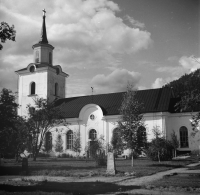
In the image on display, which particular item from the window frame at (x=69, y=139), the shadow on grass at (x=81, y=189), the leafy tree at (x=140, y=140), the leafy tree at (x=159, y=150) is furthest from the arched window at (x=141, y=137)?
the window frame at (x=69, y=139)

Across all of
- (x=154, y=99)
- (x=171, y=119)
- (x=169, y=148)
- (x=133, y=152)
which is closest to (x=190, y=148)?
(x=171, y=119)

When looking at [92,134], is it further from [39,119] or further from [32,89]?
[32,89]

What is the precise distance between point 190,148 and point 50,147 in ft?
68.5

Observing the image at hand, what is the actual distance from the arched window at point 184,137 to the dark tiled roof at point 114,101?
11.7ft

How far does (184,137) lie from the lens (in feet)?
124

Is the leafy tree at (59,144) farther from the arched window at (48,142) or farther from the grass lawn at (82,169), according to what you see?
the grass lawn at (82,169)

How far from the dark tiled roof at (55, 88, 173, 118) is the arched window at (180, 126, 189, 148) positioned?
11.7ft

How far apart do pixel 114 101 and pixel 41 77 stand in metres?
13.9

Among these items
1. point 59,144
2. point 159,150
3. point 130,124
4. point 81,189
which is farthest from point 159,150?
point 59,144

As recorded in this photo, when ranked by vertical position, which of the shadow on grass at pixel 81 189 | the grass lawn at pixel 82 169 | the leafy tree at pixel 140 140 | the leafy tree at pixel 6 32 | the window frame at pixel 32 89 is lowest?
the grass lawn at pixel 82 169

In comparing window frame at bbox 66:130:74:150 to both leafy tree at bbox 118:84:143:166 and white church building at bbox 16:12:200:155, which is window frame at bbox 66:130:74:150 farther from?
leafy tree at bbox 118:84:143:166

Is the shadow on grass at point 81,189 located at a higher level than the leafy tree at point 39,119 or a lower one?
lower

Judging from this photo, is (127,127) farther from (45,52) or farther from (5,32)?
(45,52)

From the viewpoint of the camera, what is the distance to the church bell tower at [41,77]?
1858 inches
